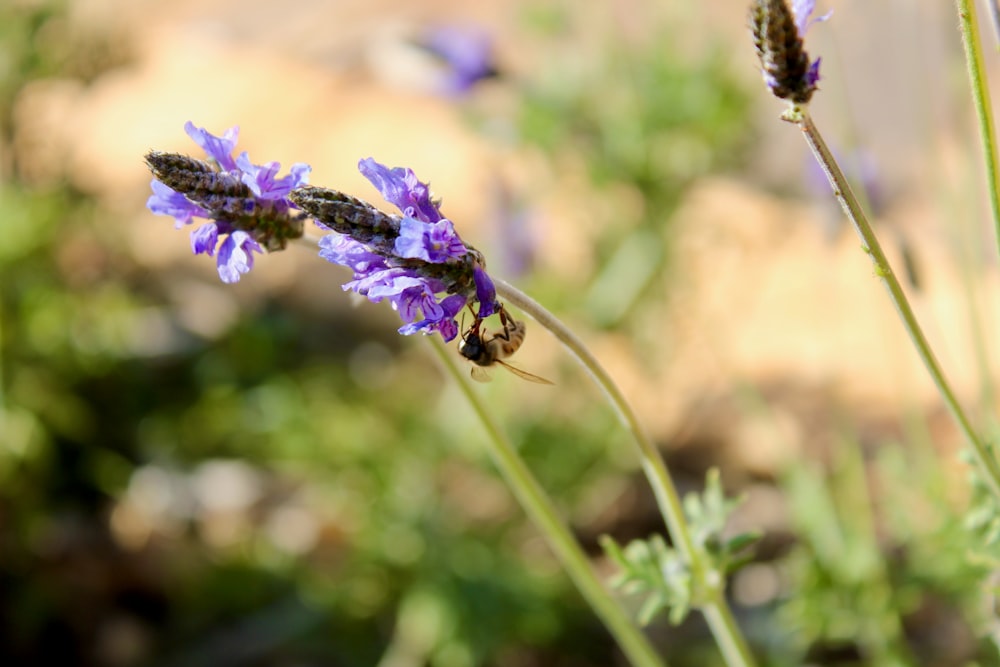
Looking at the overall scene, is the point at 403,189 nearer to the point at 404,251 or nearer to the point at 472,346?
the point at 404,251

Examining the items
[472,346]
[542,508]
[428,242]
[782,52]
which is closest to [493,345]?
[472,346]

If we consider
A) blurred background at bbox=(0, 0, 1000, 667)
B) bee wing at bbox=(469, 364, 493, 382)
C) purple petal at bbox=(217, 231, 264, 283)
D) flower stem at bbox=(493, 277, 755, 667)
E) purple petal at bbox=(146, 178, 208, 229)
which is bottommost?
flower stem at bbox=(493, 277, 755, 667)

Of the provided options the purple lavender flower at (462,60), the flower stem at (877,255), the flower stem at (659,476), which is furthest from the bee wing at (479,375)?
the purple lavender flower at (462,60)

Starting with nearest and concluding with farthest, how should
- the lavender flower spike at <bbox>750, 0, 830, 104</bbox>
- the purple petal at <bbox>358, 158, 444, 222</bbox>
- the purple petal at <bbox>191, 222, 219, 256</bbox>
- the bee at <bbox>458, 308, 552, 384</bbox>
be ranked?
the lavender flower spike at <bbox>750, 0, 830, 104</bbox> < the purple petal at <bbox>358, 158, 444, 222</bbox> < the purple petal at <bbox>191, 222, 219, 256</bbox> < the bee at <bbox>458, 308, 552, 384</bbox>

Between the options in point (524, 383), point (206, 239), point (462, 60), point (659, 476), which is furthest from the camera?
point (524, 383)

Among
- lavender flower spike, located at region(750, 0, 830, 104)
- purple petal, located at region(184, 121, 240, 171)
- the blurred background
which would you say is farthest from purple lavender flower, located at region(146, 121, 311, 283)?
the blurred background

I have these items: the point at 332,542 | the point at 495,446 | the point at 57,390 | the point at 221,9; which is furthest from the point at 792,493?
the point at 221,9

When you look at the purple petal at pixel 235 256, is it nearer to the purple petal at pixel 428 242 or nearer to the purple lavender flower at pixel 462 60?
the purple petal at pixel 428 242

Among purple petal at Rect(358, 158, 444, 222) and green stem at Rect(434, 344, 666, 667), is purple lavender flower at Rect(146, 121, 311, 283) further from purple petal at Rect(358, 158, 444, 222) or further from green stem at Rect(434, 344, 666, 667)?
green stem at Rect(434, 344, 666, 667)
